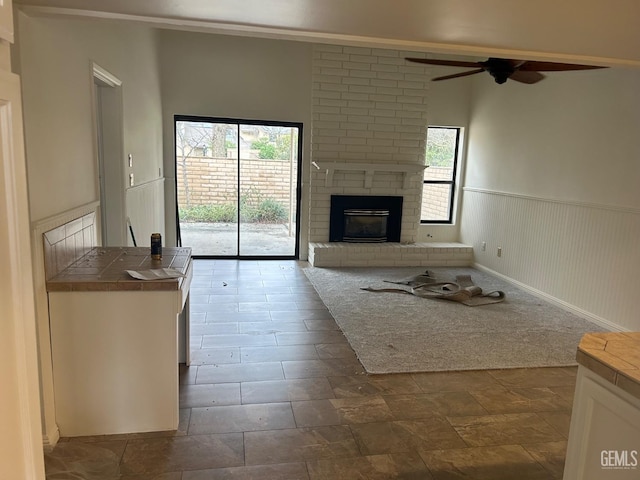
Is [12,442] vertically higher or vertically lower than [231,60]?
lower

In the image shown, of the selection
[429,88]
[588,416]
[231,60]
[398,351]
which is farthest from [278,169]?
[588,416]

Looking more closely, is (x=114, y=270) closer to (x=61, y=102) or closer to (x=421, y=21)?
(x=61, y=102)

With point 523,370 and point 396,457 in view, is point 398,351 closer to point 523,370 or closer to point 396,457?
point 523,370

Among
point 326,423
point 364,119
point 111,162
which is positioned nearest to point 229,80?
point 364,119

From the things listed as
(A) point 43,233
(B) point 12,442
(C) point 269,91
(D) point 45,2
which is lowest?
(B) point 12,442

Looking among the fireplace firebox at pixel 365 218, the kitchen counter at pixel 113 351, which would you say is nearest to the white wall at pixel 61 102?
the kitchen counter at pixel 113 351

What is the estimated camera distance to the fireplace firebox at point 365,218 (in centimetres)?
682

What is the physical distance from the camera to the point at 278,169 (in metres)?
6.73

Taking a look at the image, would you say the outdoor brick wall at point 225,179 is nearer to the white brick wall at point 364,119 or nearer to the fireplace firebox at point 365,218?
the white brick wall at point 364,119

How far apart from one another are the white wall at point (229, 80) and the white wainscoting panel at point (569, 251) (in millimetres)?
3215

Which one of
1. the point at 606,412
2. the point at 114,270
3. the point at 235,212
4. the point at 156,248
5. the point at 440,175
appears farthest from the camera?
the point at 440,175

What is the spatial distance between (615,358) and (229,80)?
5.99 meters

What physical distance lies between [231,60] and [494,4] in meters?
5.15

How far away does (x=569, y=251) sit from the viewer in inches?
192
